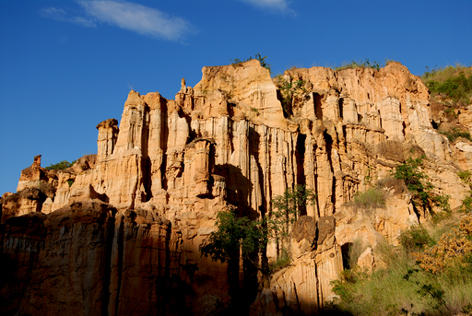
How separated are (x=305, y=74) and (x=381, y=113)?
6.25m

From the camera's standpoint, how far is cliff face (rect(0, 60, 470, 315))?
2339 centimetres

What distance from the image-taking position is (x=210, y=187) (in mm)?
26812

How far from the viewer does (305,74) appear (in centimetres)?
4228

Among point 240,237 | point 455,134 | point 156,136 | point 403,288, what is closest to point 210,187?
point 240,237

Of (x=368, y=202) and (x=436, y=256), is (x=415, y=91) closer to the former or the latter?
(x=368, y=202)

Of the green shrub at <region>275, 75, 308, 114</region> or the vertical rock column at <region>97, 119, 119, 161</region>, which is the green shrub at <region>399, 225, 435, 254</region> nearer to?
the green shrub at <region>275, 75, 308, 114</region>

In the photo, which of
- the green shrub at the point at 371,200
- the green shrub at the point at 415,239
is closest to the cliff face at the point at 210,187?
the green shrub at the point at 371,200

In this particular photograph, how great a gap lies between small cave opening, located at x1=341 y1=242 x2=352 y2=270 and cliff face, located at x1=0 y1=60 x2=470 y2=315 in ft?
0.80

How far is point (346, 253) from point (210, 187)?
7.16m

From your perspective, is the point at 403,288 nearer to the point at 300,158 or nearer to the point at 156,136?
the point at 300,158

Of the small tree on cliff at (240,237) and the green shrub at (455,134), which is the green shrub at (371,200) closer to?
the small tree on cliff at (240,237)

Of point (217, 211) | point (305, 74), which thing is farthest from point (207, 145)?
point (305, 74)

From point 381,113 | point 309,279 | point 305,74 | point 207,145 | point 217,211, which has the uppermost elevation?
point 305,74

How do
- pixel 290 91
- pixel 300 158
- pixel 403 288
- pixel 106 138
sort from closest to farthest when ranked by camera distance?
pixel 403 288
pixel 106 138
pixel 300 158
pixel 290 91
